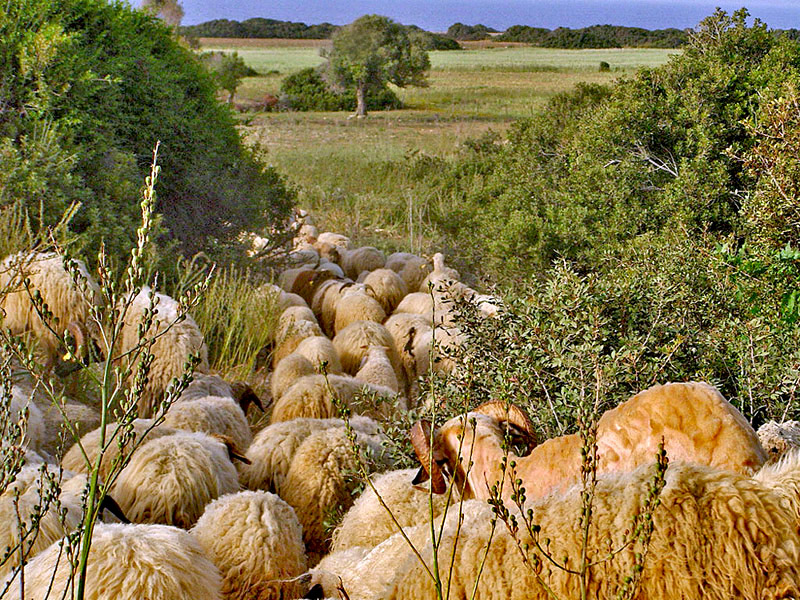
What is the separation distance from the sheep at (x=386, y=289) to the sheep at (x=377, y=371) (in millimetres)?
2530

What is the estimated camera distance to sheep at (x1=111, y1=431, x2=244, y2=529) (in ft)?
12.8

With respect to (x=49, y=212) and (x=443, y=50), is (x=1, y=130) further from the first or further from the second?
(x=443, y=50)

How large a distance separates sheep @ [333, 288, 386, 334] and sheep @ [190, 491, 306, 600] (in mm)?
5170

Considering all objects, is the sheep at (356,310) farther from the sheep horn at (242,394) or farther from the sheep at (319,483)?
the sheep at (319,483)

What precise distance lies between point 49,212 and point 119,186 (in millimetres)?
898

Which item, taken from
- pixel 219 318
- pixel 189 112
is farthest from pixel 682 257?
pixel 189 112

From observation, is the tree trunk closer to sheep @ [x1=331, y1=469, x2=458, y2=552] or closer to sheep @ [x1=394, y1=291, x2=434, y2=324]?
sheep @ [x1=394, y1=291, x2=434, y2=324]

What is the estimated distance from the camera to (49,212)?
7594mm

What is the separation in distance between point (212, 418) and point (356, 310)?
3.88 metres

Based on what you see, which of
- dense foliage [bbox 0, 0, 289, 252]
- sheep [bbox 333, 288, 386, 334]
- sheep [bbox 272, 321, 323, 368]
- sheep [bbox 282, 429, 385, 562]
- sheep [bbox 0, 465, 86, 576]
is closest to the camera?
sheep [bbox 0, 465, 86, 576]

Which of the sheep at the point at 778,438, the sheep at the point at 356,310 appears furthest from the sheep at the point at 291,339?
the sheep at the point at 778,438

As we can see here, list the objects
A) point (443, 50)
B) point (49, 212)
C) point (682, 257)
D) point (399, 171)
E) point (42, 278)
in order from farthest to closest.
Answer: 1. point (443, 50)
2. point (399, 171)
3. point (49, 212)
4. point (42, 278)
5. point (682, 257)

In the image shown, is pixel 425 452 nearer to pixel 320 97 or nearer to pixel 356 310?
pixel 356 310

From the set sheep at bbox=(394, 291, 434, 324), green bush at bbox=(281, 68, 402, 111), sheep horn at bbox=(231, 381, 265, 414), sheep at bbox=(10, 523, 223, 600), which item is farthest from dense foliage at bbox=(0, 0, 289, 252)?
green bush at bbox=(281, 68, 402, 111)
